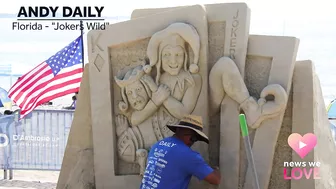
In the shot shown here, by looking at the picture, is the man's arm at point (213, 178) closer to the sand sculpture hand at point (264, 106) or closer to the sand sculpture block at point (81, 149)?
the sand sculpture hand at point (264, 106)

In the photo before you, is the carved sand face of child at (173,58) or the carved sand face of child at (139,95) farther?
the carved sand face of child at (139,95)

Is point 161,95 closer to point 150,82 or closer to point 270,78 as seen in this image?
point 150,82

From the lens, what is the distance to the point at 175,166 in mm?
4207

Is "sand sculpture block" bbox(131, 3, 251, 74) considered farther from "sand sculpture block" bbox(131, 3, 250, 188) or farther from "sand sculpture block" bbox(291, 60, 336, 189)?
"sand sculpture block" bbox(291, 60, 336, 189)

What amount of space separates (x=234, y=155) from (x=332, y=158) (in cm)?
93

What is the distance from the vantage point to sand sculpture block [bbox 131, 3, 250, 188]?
4695mm

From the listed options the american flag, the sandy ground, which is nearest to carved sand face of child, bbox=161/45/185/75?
the american flag

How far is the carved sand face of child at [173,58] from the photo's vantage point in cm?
476

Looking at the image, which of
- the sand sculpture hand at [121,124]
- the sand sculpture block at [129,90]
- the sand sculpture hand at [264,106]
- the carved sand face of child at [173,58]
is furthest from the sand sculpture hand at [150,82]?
the sand sculpture hand at [264,106]

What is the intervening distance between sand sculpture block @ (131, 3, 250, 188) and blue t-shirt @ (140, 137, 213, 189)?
1.82 feet

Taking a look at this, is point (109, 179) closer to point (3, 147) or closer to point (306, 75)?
point (306, 75)

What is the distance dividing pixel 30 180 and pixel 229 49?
16.0ft

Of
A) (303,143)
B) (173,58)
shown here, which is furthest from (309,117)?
(173,58)

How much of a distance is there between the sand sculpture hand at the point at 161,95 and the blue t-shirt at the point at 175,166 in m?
0.65
